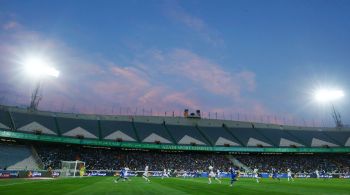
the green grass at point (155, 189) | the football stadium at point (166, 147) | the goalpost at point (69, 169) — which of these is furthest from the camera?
the football stadium at point (166, 147)

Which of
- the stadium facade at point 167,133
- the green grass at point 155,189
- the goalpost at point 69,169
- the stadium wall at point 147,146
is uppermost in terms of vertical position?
the stadium facade at point 167,133

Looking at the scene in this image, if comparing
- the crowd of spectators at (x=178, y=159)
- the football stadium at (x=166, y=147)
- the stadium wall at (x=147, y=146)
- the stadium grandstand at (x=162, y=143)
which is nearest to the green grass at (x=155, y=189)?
the football stadium at (x=166, y=147)

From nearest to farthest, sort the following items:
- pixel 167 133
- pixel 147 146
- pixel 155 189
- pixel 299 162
→ pixel 155 189 < pixel 147 146 < pixel 299 162 < pixel 167 133

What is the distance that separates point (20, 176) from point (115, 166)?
82.6 feet

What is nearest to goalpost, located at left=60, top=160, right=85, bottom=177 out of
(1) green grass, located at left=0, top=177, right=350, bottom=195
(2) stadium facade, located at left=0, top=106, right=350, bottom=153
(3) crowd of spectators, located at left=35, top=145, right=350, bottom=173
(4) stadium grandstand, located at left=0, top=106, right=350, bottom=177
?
(4) stadium grandstand, located at left=0, top=106, right=350, bottom=177

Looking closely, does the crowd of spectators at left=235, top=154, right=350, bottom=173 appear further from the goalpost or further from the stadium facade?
the goalpost

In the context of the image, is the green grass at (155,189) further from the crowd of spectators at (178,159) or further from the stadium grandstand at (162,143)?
the crowd of spectators at (178,159)

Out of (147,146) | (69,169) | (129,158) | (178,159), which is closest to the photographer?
(69,169)

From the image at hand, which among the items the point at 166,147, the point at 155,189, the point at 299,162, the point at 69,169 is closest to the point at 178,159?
the point at 166,147

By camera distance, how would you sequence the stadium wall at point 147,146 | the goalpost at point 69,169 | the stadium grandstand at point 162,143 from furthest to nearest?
the stadium grandstand at point 162,143 → the stadium wall at point 147,146 → the goalpost at point 69,169

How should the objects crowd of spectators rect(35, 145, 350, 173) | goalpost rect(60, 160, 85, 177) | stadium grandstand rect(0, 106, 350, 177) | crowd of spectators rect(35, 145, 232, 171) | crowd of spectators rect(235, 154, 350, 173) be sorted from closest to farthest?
goalpost rect(60, 160, 85, 177) → stadium grandstand rect(0, 106, 350, 177) → crowd of spectators rect(35, 145, 232, 171) → crowd of spectators rect(35, 145, 350, 173) → crowd of spectators rect(235, 154, 350, 173)

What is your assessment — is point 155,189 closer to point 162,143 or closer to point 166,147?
point 166,147

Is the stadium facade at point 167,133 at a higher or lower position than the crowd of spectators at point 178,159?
higher

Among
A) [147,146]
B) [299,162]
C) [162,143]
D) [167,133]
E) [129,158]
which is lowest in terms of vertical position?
[299,162]
